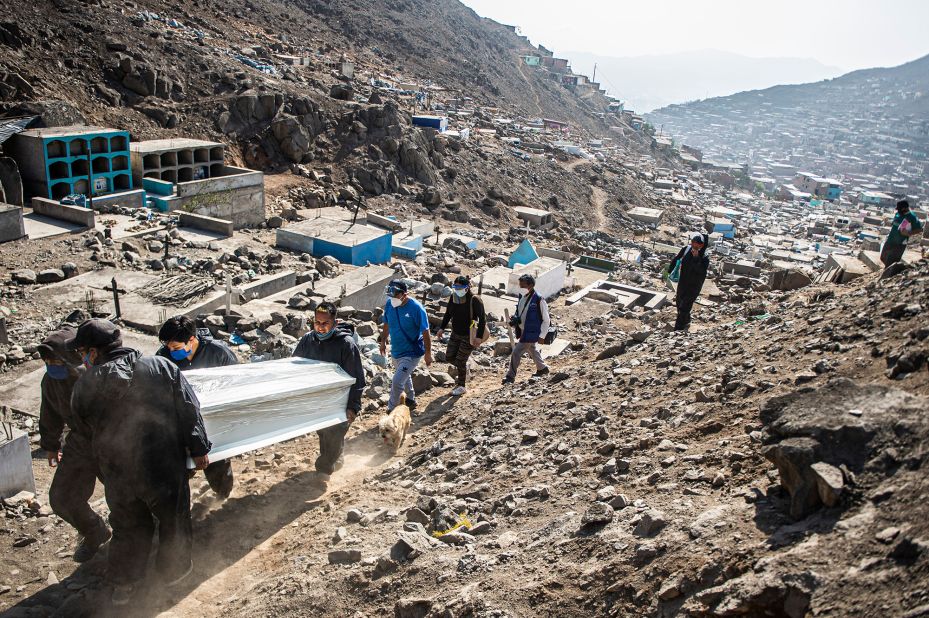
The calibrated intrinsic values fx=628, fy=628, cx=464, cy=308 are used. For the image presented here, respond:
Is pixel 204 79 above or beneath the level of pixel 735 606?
above

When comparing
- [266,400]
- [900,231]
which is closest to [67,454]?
[266,400]

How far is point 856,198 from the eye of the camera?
8588cm

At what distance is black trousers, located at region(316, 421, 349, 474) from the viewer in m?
5.53

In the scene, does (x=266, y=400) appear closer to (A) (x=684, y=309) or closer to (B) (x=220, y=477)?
(B) (x=220, y=477)

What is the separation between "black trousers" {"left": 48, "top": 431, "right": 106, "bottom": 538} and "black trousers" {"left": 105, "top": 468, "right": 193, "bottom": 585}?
0.42m

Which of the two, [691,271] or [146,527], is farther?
[691,271]

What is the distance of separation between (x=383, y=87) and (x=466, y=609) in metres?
52.4

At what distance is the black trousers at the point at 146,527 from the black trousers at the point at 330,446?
1.51 m

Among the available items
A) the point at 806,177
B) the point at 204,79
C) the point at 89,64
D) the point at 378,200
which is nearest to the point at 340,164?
the point at 378,200

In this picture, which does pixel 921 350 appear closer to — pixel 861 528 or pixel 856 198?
pixel 861 528

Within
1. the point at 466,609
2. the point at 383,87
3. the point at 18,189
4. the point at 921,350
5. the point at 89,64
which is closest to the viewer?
the point at 466,609

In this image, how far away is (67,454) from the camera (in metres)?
4.21

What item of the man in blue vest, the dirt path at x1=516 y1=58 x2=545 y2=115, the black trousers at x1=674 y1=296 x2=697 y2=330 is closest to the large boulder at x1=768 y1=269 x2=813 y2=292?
the black trousers at x1=674 y1=296 x2=697 y2=330

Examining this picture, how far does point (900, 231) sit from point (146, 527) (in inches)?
380
